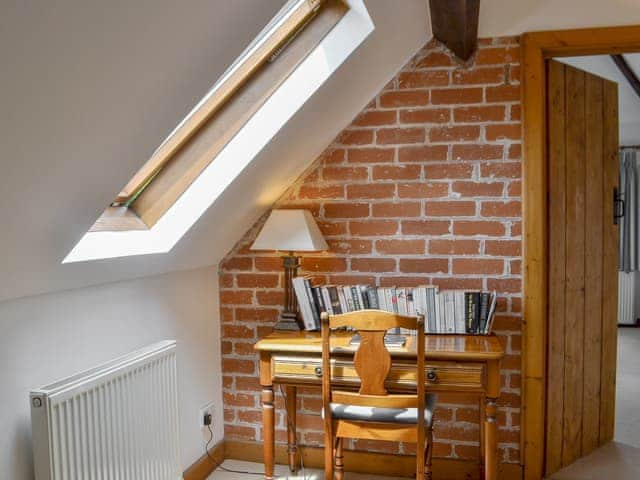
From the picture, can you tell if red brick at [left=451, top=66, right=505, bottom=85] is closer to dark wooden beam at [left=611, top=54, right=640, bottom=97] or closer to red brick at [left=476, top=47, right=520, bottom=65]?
red brick at [left=476, top=47, right=520, bottom=65]

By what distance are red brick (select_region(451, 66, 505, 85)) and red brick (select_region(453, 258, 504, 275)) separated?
2.69 ft

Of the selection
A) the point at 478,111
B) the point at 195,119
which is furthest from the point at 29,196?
the point at 478,111

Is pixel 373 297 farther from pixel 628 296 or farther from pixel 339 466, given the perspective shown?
pixel 628 296

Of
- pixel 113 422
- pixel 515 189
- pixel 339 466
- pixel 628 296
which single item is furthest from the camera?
pixel 628 296

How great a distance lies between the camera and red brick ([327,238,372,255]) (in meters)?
2.98

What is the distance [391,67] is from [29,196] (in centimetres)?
179

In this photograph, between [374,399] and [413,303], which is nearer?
[374,399]

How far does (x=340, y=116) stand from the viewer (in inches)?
109

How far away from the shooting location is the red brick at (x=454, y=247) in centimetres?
285

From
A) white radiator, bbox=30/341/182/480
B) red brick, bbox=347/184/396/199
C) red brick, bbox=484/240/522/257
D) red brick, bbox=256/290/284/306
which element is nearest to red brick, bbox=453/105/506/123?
red brick, bbox=347/184/396/199

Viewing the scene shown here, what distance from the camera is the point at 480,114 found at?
111 inches

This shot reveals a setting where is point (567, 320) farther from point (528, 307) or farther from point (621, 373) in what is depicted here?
point (621, 373)

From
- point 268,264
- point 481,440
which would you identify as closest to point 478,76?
point 268,264

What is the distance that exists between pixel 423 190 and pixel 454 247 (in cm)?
31
